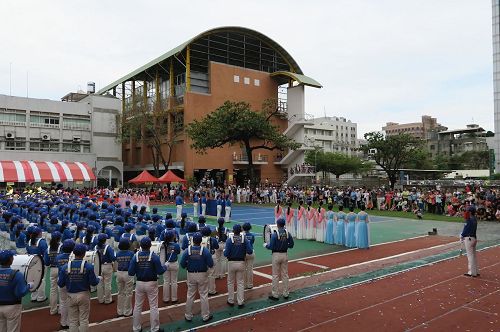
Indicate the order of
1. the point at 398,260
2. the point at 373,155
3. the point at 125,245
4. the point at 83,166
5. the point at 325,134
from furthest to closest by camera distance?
the point at 325,134 < the point at 373,155 < the point at 83,166 < the point at 398,260 < the point at 125,245

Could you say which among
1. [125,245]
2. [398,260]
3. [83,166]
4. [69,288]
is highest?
[83,166]

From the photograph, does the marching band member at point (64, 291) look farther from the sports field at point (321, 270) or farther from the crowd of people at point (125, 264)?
the sports field at point (321, 270)

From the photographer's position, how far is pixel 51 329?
24.8ft

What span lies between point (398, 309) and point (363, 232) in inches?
268

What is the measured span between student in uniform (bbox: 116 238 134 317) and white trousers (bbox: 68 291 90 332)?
122 cm

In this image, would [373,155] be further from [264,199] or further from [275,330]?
[275,330]

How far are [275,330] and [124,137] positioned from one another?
4609cm

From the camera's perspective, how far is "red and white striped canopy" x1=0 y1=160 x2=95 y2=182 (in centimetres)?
3064

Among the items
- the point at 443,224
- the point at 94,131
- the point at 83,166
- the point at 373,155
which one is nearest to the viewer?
the point at 443,224

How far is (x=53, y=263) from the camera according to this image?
854 centimetres

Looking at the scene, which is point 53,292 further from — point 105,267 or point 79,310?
point 79,310

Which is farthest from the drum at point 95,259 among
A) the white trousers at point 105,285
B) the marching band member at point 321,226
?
the marching band member at point 321,226

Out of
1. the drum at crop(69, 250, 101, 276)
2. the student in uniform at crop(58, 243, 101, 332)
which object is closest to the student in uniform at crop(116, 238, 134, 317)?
the drum at crop(69, 250, 101, 276)

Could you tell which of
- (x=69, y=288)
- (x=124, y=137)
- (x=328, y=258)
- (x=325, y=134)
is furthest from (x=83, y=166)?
(x=325, y=134)
